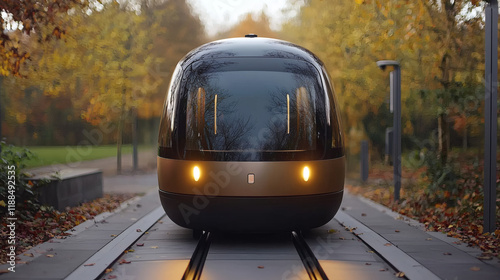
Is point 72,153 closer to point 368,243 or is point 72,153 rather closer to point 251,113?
point 251,113

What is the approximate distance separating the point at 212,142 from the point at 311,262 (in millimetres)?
1923

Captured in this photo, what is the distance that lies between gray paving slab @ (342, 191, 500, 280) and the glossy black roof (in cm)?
A: 266

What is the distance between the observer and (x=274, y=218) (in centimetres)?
798

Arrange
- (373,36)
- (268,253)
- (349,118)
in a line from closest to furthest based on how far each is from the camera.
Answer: (268,253) < (373,36) < (349,118)

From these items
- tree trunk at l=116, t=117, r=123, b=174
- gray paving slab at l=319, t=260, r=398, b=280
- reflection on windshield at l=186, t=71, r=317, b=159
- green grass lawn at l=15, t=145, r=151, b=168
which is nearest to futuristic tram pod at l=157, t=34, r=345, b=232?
reflection on windshield at l=186, t=71, r=317, b=159

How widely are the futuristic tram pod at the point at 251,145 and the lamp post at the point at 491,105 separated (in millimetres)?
1908

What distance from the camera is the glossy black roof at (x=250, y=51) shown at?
8.55 meters

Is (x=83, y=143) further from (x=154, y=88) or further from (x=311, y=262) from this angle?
(x=311, y=262)

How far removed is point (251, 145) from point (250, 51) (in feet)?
4.62

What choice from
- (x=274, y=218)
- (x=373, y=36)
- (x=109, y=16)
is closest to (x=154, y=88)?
(x=109, y=16)

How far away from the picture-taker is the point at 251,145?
313 inches

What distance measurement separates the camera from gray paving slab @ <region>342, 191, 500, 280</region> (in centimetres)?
654

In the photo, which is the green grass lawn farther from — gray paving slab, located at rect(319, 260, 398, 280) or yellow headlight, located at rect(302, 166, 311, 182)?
gray paving slab, located at rect(319, 260, 398, 280)

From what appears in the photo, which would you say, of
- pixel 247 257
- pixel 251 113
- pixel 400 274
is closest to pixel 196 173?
pixel 251 113
